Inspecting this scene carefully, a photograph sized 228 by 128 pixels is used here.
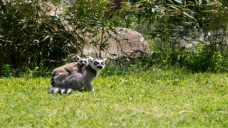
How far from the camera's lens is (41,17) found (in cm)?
1081

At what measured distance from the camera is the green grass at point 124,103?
6.43 metres

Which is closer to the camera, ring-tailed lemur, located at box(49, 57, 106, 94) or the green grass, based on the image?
the green grass

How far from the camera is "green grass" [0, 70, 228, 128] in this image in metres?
6.43

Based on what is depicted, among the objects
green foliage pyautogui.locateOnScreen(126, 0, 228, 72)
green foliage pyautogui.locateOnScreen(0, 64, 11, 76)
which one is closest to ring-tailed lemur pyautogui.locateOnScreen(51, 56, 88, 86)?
green foliage pyautogui.locateOnScreen(0, 64, 11, 76)

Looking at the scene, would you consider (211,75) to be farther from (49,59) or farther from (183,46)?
(49,59)

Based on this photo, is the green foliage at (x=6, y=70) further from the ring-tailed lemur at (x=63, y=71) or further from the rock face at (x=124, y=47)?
the rock face at (x=124, y=47)

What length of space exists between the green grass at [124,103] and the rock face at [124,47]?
147cm

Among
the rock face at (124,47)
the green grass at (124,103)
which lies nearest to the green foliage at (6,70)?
the green grass at (124,103)

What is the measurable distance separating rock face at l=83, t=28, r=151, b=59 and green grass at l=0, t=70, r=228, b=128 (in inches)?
58.0

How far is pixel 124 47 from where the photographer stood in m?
12.1

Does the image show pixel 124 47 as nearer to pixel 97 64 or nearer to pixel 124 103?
pixel 97 64

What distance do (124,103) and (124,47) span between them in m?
4.65

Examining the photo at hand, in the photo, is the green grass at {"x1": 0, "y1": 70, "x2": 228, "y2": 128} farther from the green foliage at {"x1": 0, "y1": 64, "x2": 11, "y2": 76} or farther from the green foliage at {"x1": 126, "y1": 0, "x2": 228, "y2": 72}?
the green foliage at {"x1": 126, "y1": 0, "x2": 228, "y2": 72}

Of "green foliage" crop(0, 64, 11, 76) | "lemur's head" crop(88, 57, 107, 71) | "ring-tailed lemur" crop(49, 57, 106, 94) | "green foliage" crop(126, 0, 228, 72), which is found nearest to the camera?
"ring-tailed lemur" crop(49, 57, 106, 94)
